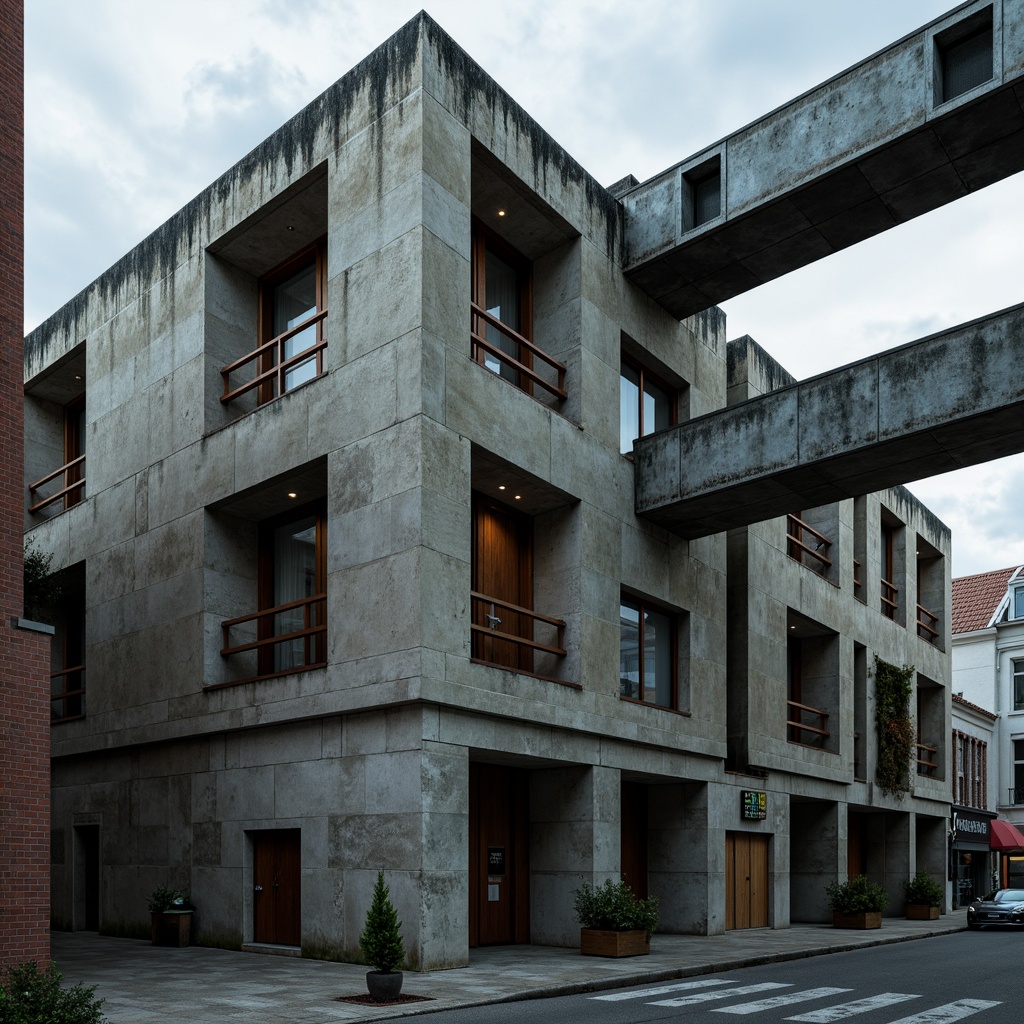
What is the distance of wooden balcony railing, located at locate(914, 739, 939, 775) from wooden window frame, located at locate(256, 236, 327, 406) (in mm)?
26608

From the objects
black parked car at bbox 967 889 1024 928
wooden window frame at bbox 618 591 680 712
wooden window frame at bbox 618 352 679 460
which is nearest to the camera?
wooden window frame at bbox 618 591 680 712

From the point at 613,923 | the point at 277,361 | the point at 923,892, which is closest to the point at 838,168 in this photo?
the point at 277,361

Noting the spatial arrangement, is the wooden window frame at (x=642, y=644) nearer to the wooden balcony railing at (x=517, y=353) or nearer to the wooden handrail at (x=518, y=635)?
the wooden handrail at (x=518, y=635)

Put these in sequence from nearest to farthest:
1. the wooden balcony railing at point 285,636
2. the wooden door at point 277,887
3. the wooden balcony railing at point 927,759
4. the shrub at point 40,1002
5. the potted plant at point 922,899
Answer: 1. the shrub at point 40,1002
2. the wooden door at point 277,887
3. the wooden balcony railing at point 285,636
4. the potted plant at point 922,899
5. the wooden balcony railing at point 927,759

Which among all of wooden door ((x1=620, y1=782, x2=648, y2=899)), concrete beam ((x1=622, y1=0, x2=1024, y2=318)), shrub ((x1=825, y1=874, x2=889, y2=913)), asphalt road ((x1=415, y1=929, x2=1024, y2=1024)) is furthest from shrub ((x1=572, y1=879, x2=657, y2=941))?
concrete beam ((x1=622, y1=0, x2=1024, y2=318))

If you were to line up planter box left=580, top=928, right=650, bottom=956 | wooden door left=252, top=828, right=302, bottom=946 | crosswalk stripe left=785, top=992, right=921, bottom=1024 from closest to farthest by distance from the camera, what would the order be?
crosswalk stripe left=785, top=992, right=921, bottom=1024, planter box left=580, top=928, right=650, bottom=956, wooden door left=252, top=828, right=302, bottom=946

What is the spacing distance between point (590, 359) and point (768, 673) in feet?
34.0

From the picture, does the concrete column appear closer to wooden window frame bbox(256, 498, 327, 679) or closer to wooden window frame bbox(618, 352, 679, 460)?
wooden window frame bbox(256, 498, 327, 679)

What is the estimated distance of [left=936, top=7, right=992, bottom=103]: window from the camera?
1808 cm

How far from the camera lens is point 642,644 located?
22844mm

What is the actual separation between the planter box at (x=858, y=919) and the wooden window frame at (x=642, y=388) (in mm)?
13026

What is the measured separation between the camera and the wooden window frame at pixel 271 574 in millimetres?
19781

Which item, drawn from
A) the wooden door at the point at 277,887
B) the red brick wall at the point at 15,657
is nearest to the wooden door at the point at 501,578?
the wooden door at the point at 277,887

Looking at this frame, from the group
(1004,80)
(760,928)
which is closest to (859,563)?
(760,928)
